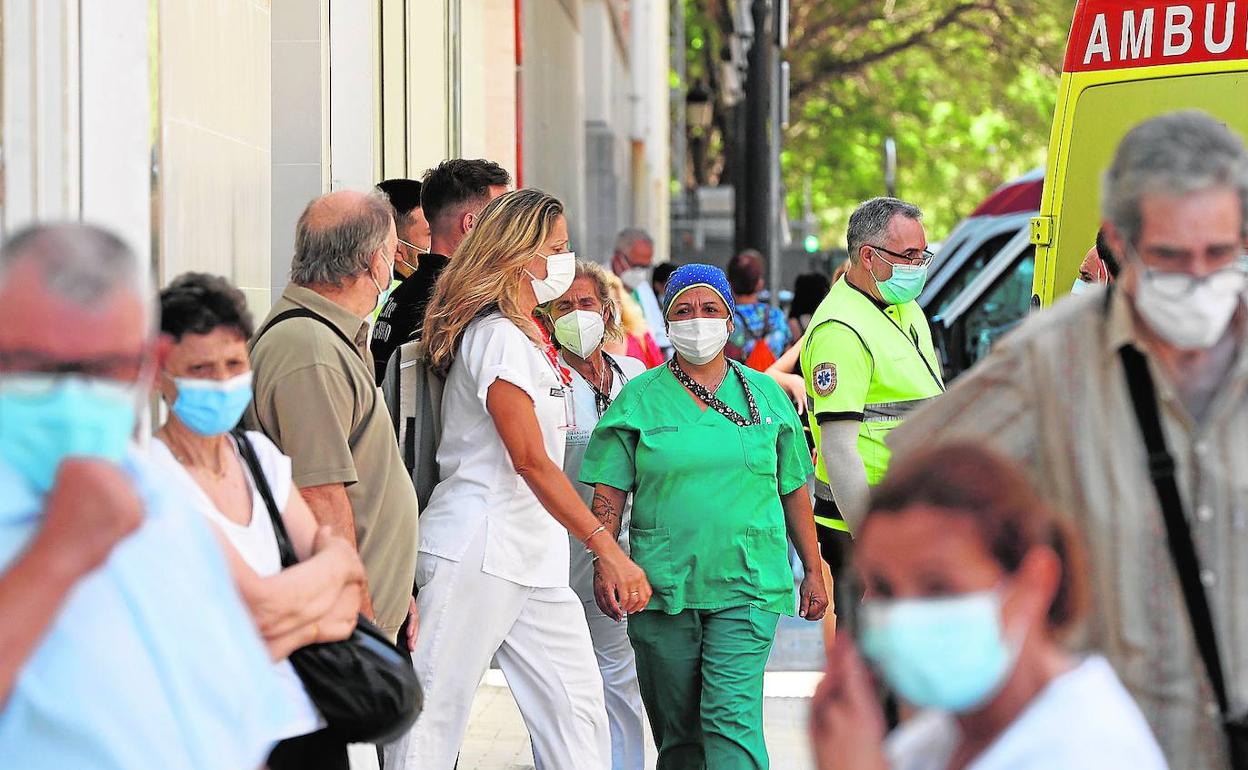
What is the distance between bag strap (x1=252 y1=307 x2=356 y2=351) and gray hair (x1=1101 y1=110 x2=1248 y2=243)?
6.94 feet

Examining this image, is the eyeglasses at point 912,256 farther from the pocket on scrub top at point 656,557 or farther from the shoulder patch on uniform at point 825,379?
the pocket on scrub top at point 656,557

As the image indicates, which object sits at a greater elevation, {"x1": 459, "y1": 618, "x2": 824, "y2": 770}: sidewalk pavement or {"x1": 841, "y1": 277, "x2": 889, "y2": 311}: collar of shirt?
{"x1": 841, "y1": 277, "x2": 889, "y2": 311}: collar of shirt

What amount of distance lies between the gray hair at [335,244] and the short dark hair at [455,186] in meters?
1.37

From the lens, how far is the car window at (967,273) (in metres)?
16.1

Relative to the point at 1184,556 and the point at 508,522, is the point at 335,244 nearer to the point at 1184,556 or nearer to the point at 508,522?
the point at 508,522

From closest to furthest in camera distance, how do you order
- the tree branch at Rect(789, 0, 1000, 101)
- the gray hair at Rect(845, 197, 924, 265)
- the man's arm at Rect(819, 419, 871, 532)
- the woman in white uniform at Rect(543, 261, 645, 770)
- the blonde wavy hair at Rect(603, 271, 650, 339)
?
the man's arm at Rect(819, 419, 871, 532) → the gray hair at Rect(845, 197, 924, 265) → the woman in white uniform at Rect(543, 261, 645, 770) → the blonde wavy hair at Rect(603, 271, 650, 339) → the tree branch at Rect(789, 0, 1000, 101)

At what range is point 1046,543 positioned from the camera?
229 cm

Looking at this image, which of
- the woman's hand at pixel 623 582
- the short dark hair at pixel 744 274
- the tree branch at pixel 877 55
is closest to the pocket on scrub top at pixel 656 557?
the woman's hand at pixel 623 582

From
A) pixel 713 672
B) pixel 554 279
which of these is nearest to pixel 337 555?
pixel 554 279

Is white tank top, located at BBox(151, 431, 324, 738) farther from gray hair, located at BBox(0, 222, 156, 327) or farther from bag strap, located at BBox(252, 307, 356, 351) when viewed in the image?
bag strap, located at BBox(252, 307, 356, 351)

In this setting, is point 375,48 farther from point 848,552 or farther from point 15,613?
point 15,613

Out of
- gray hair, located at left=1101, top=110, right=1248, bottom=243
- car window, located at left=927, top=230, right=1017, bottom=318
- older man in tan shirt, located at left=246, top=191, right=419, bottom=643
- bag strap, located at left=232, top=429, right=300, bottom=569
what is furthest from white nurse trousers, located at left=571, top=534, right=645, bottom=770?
car window, located at left=927, top=230, right=1017, bottom=318

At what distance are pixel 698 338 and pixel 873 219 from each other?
0.97 metres

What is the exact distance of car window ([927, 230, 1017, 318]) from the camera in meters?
16.1
